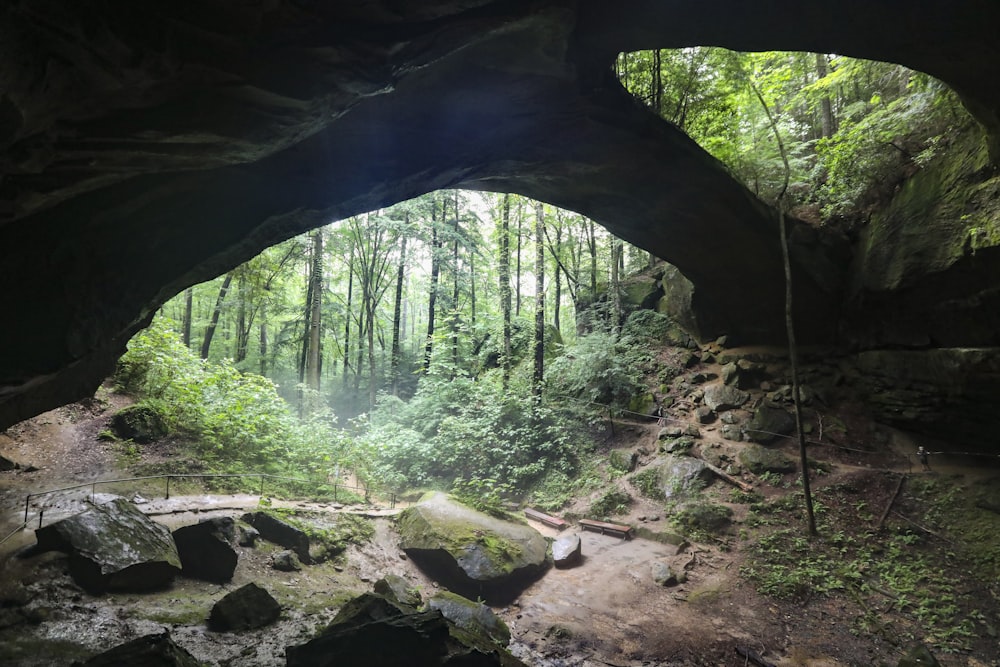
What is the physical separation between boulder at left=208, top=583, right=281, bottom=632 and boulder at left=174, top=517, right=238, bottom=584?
1091mm

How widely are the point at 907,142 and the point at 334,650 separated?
45.7 feet

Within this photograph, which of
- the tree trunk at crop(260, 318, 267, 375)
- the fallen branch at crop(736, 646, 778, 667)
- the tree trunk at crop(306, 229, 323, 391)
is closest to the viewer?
the fallen branch at crop(736, 646, 778, 667)

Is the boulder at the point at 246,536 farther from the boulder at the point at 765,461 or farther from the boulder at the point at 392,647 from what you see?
the boulder at the point at 765,461

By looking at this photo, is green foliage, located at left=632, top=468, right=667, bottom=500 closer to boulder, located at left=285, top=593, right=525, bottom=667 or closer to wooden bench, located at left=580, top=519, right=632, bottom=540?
wooden bench, located at left=580, top=519, right=632, bottom=540

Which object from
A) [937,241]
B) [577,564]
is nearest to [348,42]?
[577,564]

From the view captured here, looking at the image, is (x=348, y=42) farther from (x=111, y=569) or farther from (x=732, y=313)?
(x=732, y=313)

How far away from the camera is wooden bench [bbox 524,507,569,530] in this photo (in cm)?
1048

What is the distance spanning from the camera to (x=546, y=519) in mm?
10805

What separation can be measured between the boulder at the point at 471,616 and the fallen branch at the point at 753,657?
315 cm

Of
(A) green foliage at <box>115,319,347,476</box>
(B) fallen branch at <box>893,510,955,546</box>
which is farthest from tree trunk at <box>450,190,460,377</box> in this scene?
(B) fallen branch at <box>893,510,955,546</box>

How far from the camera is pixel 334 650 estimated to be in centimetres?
434

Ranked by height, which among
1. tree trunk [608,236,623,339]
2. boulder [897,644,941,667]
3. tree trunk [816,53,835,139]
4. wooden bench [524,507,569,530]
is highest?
tree trunk [816,53,835,139]

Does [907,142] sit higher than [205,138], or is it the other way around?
[907,142]

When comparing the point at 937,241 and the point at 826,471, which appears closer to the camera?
the point at 937,241
